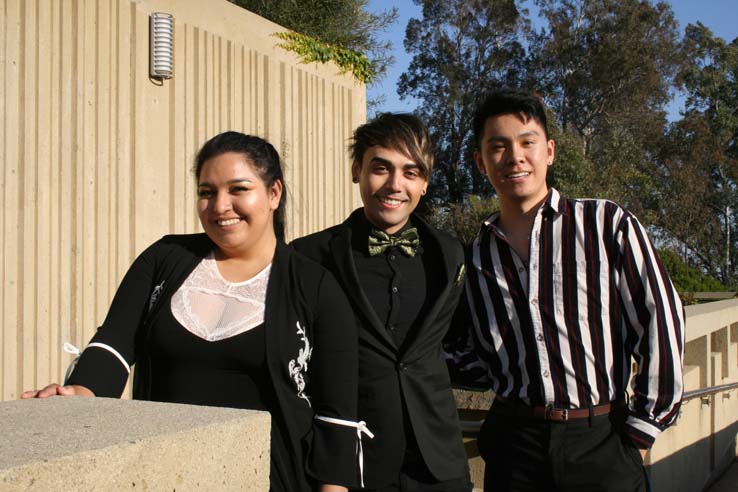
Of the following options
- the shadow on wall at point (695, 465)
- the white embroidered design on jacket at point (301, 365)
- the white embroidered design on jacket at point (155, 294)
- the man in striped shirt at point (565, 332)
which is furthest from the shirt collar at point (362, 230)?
the shadow on wall at point (695, 465)

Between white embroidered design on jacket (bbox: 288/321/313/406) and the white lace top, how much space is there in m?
0.11

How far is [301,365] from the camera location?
1.94 meters

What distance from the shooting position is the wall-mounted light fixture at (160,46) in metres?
5.57

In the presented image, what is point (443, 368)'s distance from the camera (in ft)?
7.77

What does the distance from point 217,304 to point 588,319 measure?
1.11 meters

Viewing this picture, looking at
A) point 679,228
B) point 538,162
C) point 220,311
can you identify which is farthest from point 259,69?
point 679,228

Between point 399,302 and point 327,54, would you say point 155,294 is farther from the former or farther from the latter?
point 327,54

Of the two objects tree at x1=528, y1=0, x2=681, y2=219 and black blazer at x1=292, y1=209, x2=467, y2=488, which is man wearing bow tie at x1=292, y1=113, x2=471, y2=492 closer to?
black blazer at x1=292, y1=209, x2=467, y2=488

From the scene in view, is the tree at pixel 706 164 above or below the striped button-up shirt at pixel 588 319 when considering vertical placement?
above

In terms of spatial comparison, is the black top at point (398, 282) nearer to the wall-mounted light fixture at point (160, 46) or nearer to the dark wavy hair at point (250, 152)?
the dark wavy hair at point (250, 152)

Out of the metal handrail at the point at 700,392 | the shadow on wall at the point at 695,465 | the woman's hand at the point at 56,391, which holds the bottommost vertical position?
the shadow on wall at the point at 695,465

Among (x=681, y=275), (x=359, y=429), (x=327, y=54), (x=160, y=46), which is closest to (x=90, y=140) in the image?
(x=160, y=46)

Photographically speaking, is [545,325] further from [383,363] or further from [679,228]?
[679,228]

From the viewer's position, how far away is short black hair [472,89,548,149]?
2.54 meters
